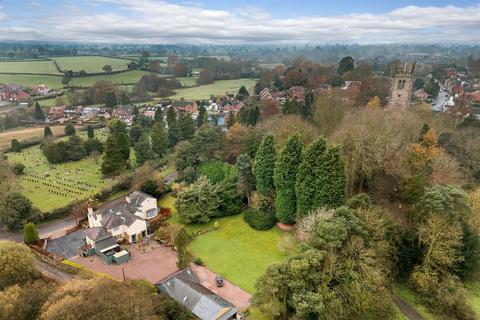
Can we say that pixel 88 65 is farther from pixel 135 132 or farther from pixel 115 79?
pixel 135 132

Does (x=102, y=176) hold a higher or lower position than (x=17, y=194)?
lower

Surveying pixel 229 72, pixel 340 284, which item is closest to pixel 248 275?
pixel 340 284

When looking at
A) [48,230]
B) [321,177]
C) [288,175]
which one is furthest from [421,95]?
[48,230]

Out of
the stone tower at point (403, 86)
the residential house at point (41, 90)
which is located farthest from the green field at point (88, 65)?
the stone tower at point (403, 86)

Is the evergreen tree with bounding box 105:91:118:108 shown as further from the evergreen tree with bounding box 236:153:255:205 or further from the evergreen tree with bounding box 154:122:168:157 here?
the evergreen tree with bounding box 236:153:255:205

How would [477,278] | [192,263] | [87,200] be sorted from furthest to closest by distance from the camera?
[87,200] < [192,263] < [477,278]

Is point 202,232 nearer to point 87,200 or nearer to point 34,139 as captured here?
point 87,200

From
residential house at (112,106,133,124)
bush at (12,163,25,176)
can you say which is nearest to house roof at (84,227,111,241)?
bush at (12,163,25,176)
